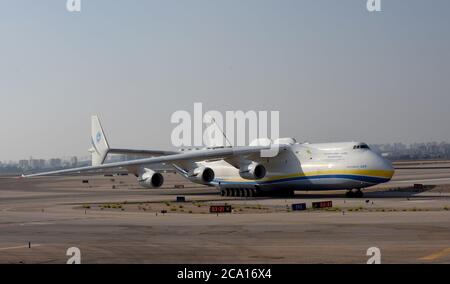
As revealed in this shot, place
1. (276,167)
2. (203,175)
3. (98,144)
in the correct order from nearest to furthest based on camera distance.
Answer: (276,167) → (203,175) → (98,144)

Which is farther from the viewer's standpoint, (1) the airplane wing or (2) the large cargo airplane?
(1) the airplane wing

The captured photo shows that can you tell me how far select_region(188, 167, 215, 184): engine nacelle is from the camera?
172 ft

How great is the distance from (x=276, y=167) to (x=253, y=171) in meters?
1.74

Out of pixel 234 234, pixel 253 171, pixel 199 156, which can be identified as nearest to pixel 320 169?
pixel 253 171

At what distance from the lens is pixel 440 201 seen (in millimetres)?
39875

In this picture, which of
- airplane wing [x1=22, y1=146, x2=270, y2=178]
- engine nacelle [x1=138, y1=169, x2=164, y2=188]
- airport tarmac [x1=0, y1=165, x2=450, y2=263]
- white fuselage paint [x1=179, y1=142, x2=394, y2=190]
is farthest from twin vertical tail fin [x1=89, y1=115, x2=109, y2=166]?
airport tarmac [x1=0, y1=165, x2=450, y2=263]

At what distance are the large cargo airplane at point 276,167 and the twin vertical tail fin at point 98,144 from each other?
3.87 meters

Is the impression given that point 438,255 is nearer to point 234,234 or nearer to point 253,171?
point 234,234

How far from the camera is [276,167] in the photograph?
4975 cm

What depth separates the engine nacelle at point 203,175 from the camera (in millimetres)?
52312

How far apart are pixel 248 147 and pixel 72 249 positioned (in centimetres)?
3093

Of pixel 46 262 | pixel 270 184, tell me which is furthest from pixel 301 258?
pixel 270 184

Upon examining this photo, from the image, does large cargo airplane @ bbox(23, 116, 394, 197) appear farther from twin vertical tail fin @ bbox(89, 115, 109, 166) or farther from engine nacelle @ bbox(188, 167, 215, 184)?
twin vertical tail fin @ bbox(89, 115, 109, 166)
